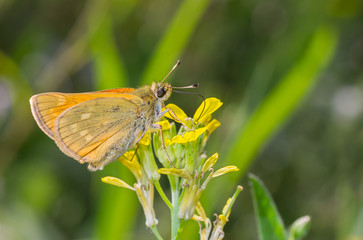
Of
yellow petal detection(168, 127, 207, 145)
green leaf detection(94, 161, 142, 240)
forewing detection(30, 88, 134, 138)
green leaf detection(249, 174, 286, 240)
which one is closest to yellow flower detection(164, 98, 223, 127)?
yellow petal detection(168, 127, 207, 145)

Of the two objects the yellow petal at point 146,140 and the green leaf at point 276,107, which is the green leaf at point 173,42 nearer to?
the green leaf at point 276,107

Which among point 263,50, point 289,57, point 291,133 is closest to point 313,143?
point 291,133

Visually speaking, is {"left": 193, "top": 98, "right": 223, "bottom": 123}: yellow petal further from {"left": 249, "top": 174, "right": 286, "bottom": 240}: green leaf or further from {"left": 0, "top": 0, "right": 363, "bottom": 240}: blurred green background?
{"left": 0, "top": 0, "right": 363, "bottom": 240}: blurred green background

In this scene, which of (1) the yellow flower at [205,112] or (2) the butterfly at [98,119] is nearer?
(1) the yellow flower at [205,112]

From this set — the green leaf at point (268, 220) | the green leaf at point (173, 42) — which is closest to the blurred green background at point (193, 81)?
the green leaf at point (173, 42)

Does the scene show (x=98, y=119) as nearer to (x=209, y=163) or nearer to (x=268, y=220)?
(x=209, y=163)

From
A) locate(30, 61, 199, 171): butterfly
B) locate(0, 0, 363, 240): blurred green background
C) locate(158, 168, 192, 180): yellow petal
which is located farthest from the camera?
locate(0, 0, 363, 240): blurred green background

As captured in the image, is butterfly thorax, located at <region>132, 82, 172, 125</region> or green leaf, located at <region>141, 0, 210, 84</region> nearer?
butterfly thorax, located at <region>132, 82, 172, 125</region>

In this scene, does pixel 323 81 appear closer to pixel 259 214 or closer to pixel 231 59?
pixel 231 59

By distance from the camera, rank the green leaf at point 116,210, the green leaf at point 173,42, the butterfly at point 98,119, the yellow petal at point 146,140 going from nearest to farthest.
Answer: the yellow petal at point 146,140
the butterfly at point 98,119
the green leaf at point 116,210
the green leaf at point 173,42
